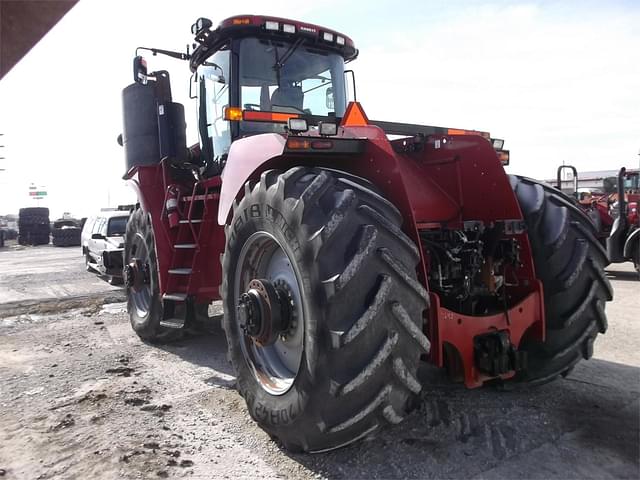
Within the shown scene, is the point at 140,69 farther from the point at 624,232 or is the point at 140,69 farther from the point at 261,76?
the point at 624,232

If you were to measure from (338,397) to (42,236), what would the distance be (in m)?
35.6

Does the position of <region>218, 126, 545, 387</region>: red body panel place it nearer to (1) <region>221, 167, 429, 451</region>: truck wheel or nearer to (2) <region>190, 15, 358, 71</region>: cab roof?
(1) <region>221, 167, 429, 451</region>: truck wheel

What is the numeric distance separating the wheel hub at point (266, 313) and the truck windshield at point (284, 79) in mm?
2064

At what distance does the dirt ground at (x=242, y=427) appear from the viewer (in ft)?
9.16

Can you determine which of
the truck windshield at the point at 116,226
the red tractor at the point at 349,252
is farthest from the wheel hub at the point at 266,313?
the truck windshield at the point at 116,226

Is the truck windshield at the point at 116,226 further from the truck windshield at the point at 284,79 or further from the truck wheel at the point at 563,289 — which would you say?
the truck wheel at the point at 563,289

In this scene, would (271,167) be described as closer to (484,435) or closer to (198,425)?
(198,425)

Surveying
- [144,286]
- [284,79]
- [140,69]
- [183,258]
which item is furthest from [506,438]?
[140,69]

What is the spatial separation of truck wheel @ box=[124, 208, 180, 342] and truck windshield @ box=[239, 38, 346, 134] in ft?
6.46

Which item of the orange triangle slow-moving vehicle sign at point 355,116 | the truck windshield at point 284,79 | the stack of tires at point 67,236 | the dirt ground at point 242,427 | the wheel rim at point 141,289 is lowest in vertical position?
the stack of tires at point 67,236

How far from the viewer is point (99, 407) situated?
3906mm

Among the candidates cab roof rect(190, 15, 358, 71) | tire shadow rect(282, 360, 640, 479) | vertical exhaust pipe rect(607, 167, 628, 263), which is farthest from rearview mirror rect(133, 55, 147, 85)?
vertical exhaust pipe rect(607, 167, 628, 263)

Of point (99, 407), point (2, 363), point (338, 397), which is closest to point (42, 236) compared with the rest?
point (2, 363)

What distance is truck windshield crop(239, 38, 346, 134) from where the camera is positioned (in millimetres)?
4691
